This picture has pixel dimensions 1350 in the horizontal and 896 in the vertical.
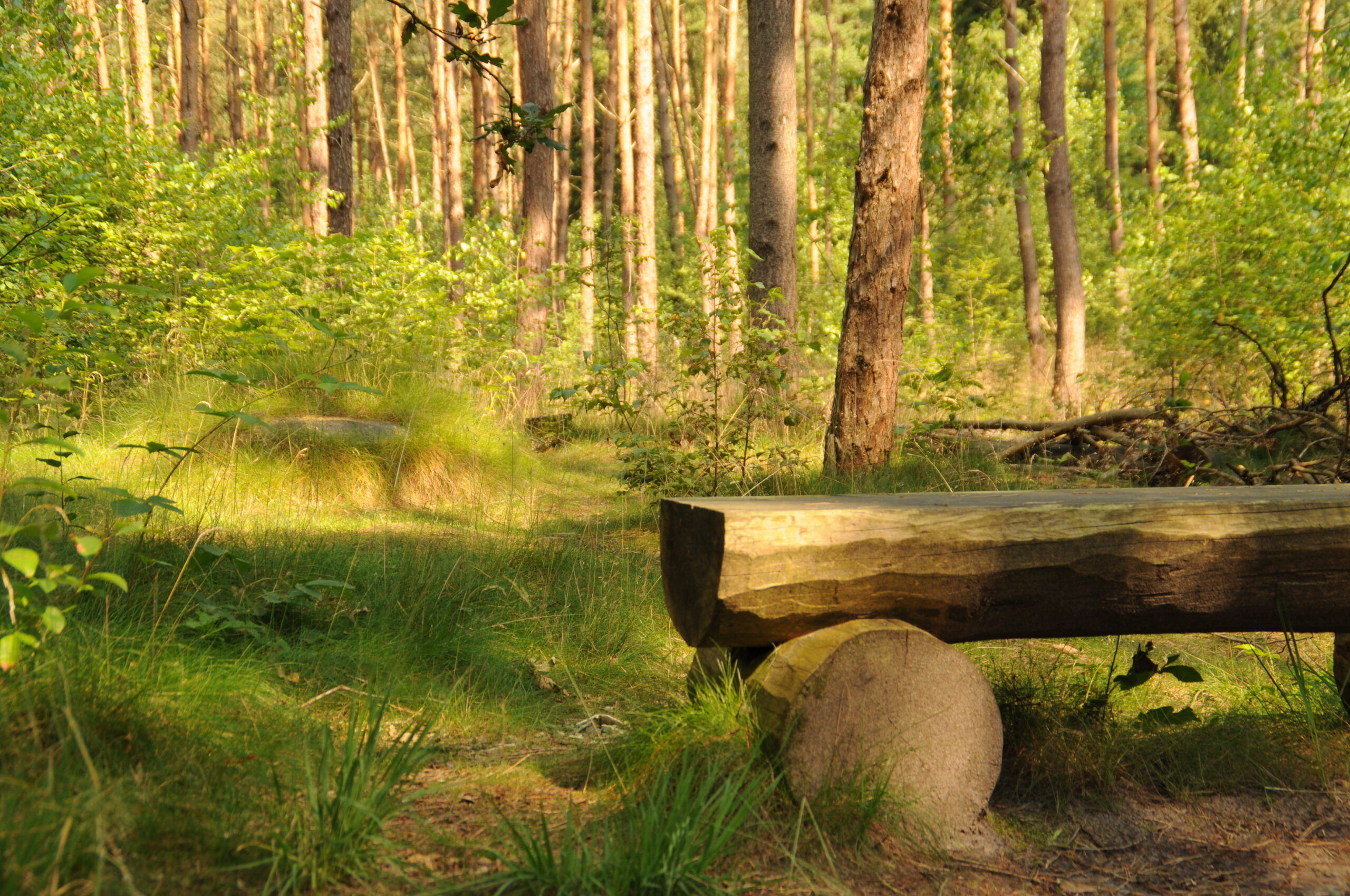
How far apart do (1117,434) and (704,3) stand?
24.1 metres

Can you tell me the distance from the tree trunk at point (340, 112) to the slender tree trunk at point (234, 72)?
10246 mm

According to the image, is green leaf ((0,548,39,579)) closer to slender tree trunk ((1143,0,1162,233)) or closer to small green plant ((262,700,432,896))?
small green plant ((262,700,432,896))

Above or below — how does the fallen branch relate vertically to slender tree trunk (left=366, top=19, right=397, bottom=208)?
below

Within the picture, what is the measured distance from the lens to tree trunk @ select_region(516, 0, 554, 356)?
1034cm

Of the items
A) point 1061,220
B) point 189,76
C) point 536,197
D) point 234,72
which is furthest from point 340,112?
point 234,72

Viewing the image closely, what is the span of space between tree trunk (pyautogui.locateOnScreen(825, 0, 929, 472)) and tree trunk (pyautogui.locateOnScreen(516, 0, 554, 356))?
5.26m

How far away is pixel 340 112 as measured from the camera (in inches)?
442

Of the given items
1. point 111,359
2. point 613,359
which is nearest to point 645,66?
point 613,359

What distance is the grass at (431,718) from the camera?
60.9 inches

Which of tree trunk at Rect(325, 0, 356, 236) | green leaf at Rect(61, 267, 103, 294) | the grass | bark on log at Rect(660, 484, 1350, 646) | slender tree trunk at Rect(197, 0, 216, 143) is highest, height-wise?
slender tree trunk at Rect(197, 0, 216, 143)

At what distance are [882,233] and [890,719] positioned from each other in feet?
12.5

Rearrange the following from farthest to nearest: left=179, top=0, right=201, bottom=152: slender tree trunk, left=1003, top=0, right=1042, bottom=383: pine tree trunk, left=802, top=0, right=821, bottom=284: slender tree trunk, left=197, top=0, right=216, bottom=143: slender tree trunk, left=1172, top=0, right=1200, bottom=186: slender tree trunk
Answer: left=802, top=0, right=821, bottom=284: slender tree trunk → left=197, top=0, right=216, bottom=143: slender tree trunk → left=1172, top=0, right=1200, bottom=186: slender tree trunk → left=1003, top=0, right=1042, bottom=383: pine tree trunk → left=179, top=0, right=201, bottom=152: slender tree trunk

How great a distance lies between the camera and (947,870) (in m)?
1.97

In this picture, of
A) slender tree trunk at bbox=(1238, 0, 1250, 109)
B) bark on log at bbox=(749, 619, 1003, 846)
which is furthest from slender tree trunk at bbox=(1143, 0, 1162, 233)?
bark on log at bbox=(749, 619, 1003, 846)
